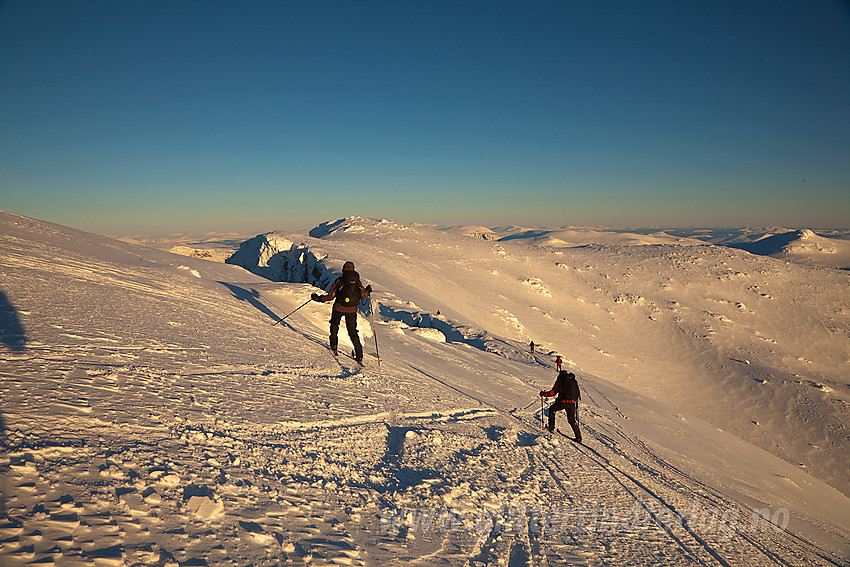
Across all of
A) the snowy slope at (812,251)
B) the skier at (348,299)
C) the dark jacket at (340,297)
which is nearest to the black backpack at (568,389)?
the skier at (348,299)

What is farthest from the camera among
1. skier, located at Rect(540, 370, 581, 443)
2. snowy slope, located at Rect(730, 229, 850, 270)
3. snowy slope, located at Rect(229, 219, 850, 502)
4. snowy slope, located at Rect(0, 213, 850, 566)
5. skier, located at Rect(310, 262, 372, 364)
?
snowy slope, located at Rect(730, 229, 850, 270)

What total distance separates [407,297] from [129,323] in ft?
72.1

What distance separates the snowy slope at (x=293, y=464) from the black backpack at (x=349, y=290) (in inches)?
57.2

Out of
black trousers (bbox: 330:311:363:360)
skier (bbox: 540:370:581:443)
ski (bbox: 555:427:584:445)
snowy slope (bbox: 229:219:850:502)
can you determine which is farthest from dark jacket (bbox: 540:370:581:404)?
snowy slope (bbox: 229:219:850:502)

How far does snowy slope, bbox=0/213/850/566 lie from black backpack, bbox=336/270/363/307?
4.77ft

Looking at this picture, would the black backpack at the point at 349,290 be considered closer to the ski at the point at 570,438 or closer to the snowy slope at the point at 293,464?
the snowy slope at the point at 293,464

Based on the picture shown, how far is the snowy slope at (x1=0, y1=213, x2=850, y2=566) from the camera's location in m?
3.02

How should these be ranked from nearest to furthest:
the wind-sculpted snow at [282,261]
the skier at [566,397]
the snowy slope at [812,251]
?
the skier at [566,397] → the wind-sculpted snow at [282,261] → the snowy slope at [812,251]

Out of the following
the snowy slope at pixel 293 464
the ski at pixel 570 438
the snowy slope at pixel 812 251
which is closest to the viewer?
the snowy slope at pixel 293 464

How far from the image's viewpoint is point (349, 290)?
8586 millimetres

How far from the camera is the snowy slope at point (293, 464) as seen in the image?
3.02m

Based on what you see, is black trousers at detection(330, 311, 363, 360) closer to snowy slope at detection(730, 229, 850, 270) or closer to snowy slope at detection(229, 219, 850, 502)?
snowy slope at detection(229, 219, 850, 502)

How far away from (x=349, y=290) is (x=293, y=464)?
4.75 meters

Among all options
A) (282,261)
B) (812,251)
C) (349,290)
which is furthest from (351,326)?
(812,251)
